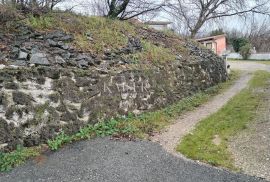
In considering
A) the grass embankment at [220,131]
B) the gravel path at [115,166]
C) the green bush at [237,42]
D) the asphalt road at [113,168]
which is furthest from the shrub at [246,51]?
the asphalt road at [113,168]

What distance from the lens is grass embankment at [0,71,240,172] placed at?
6.51 m

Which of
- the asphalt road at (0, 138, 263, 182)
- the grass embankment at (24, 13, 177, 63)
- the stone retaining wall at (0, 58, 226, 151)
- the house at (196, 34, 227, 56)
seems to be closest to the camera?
the asphalt road at (0, 138, 263, 182)

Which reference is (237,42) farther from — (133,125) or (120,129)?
(120,129)

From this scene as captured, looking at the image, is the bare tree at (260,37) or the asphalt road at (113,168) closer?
the asphalt road at (113,168)

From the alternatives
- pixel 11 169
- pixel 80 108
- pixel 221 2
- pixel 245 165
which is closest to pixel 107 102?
pixel 80 108

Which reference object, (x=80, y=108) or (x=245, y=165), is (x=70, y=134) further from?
(x=245, y=165)

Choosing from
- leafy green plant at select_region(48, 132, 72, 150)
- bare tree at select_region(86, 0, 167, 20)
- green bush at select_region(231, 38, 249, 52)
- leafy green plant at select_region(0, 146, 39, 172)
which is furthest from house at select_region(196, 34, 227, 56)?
Answer: leafy green plant at select_region(0, 146, 39, 172)

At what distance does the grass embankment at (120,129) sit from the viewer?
6.51m

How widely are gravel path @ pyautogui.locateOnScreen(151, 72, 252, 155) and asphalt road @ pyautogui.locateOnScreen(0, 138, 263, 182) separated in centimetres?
71

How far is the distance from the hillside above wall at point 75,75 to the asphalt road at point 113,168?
84cm

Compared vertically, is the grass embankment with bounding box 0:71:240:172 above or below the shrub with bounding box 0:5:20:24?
below

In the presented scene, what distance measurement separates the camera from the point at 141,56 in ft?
37.1

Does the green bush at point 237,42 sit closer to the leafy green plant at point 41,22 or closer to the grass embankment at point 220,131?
the grass embankment at point 220,131

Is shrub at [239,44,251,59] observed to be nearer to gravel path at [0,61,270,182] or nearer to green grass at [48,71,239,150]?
green grass at [48,71,239,150]
